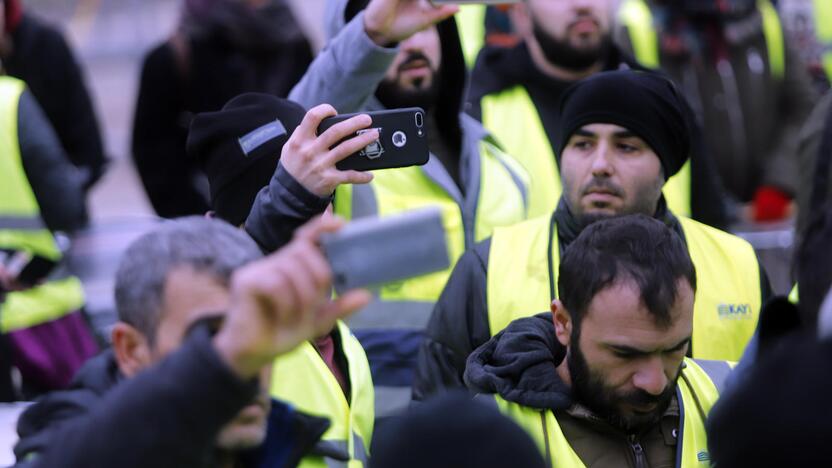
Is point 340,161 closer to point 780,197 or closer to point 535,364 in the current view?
point 535,364

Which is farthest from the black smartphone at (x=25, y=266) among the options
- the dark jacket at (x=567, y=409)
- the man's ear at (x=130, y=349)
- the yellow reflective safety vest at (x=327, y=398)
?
the man's ear at (x=130, y=349)

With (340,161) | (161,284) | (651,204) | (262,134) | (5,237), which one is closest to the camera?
(161,284)

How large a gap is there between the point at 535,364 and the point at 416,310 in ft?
4.10

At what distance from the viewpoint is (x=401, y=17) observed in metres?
3.92

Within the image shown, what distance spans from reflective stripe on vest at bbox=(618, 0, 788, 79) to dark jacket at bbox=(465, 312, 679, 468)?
12.2 ft

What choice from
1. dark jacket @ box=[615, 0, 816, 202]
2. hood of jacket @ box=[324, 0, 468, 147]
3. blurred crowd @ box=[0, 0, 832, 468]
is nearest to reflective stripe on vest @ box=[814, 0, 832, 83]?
blurred crowd @ box=[0, 0, 832, 468]

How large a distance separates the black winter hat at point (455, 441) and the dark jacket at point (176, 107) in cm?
483

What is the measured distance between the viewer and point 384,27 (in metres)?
3.95

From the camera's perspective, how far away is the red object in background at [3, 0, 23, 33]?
634 centimetres

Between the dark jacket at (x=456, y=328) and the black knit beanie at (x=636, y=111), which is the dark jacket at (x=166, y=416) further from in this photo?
the black knit beanie at (x=636, y=111)

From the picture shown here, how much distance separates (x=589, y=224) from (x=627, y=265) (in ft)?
2.07

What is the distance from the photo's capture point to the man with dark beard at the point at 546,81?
204 inches

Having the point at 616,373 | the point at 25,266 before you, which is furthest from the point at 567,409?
the point at 25,266

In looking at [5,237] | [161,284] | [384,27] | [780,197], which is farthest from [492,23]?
[161,284]
